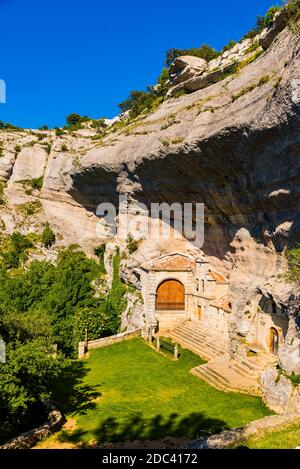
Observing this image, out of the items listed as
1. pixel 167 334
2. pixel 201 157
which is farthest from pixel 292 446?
pixel 167 334

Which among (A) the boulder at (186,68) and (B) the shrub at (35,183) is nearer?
(A) the boulder at (186,68)

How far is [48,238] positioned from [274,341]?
29.3 m

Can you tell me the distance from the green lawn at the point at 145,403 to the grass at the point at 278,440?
2.83 metres

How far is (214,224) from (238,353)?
918 cm

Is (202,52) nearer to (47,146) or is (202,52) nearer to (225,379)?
(47,146)

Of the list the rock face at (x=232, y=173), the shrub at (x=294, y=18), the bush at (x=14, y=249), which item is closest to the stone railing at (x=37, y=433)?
the rock face at (x=232, y=173)

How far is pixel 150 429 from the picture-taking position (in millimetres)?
12984

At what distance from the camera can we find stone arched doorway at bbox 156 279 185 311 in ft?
90.9

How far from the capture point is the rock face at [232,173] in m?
16.1

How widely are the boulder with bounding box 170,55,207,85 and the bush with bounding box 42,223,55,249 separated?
21.4 metres

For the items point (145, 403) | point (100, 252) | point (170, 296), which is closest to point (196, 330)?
point (170, 296)

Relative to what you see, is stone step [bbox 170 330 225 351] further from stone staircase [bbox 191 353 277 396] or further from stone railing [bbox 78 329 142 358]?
stone railing [bbox 78 329 142 358]

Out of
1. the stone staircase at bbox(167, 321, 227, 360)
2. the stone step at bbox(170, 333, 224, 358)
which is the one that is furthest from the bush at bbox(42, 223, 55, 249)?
the stone step at bbox(170, 333, 224, 358)

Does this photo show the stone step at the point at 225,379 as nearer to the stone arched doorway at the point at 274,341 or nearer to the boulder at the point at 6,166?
the stone arched doorway at the point at 274,341
